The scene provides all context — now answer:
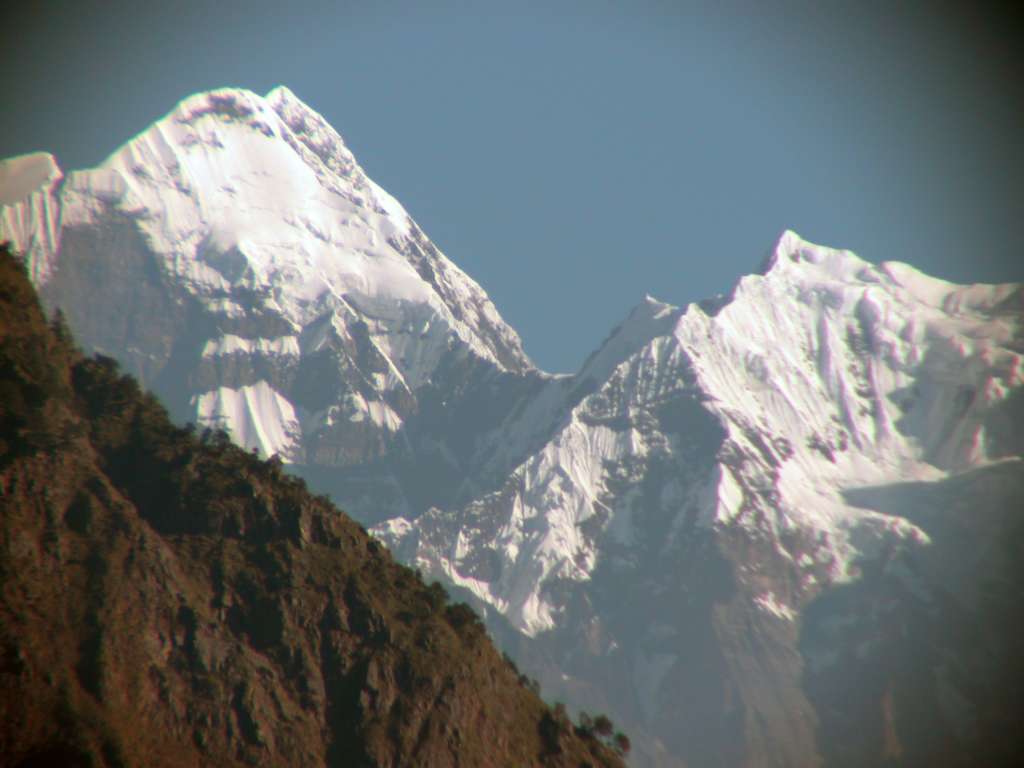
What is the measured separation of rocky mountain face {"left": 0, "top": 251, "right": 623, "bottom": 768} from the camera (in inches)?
4719

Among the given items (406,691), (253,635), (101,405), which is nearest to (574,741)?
(406,691)

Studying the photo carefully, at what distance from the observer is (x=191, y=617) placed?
132250 mm

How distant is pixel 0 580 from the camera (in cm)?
12025

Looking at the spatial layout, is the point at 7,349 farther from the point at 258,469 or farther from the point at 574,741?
the point at 574,741

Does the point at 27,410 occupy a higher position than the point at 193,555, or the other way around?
the point at 27,410

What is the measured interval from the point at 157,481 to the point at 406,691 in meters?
34.5

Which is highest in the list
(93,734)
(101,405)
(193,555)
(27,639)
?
(101,405)

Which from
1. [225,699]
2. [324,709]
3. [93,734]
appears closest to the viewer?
[93,734]

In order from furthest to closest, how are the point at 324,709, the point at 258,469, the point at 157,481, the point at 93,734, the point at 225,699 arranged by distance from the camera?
the point at 258,469 < the point at 157,481 < the point at 324,709 < the point at 225,699 < the point at 93,734

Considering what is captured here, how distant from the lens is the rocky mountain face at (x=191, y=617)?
11988 cm

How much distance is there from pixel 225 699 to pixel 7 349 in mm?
41454

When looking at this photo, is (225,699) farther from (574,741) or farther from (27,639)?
(574,741)

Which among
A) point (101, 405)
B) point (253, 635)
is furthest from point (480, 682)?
point (101, 405)

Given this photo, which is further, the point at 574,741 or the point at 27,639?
the point at 574,741
